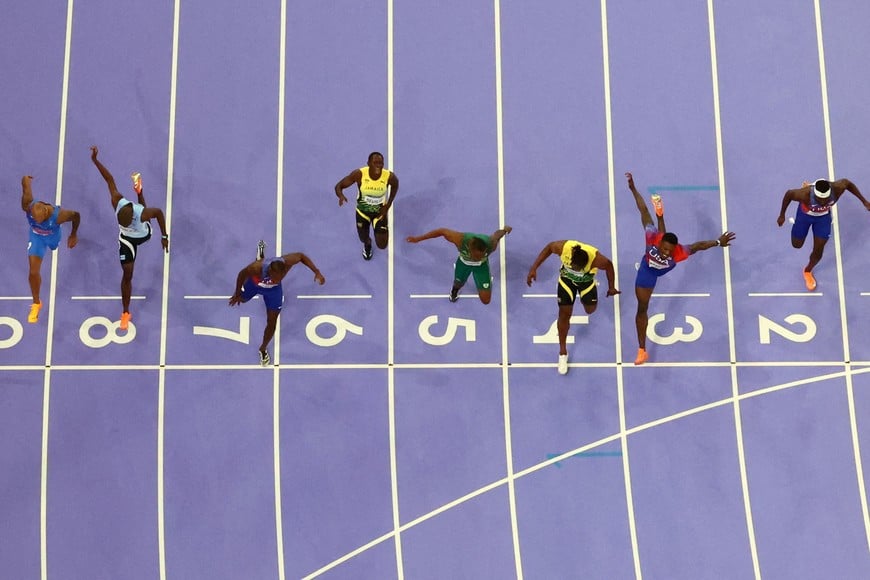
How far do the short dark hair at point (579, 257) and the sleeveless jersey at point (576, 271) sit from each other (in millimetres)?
28

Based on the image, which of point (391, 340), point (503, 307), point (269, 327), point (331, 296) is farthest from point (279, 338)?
point (503, 307)

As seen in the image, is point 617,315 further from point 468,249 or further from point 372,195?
point 372,195

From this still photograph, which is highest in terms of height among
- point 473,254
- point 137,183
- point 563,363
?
point 137,183

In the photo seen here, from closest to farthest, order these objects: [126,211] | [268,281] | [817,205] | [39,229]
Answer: [268,281], [817,205], [126,211], [39,229]

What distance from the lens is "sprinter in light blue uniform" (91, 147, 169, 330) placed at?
→ 10.3 m

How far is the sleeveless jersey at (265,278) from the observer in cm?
976

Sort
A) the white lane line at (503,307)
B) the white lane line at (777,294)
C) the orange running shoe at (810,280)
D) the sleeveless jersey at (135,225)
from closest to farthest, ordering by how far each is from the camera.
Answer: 1. the sleeveless jersey at (135,225)
2. the white lane line at (503,307)
3. the orange running shoe at (810,280)
4. the white lane line at (777,294)

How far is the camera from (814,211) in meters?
10.2

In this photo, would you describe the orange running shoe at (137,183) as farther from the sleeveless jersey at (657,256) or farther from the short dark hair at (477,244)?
the sleeveless jersey at (657,256)

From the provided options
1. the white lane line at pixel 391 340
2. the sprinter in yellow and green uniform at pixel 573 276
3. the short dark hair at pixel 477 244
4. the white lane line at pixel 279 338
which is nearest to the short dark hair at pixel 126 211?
the white lane line at pixel 279 338

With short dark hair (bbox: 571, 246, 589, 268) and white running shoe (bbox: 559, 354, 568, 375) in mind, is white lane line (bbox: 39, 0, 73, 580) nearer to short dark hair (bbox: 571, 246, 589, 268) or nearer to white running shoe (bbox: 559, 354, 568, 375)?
white running shoe (bbox: 559, 354, 568, 375)

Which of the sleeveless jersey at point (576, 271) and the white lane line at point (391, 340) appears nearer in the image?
the sleeveless jersey at point (576, 271)

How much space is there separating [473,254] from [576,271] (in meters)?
1.13

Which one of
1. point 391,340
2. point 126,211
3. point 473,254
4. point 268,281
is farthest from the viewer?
point 391,340
